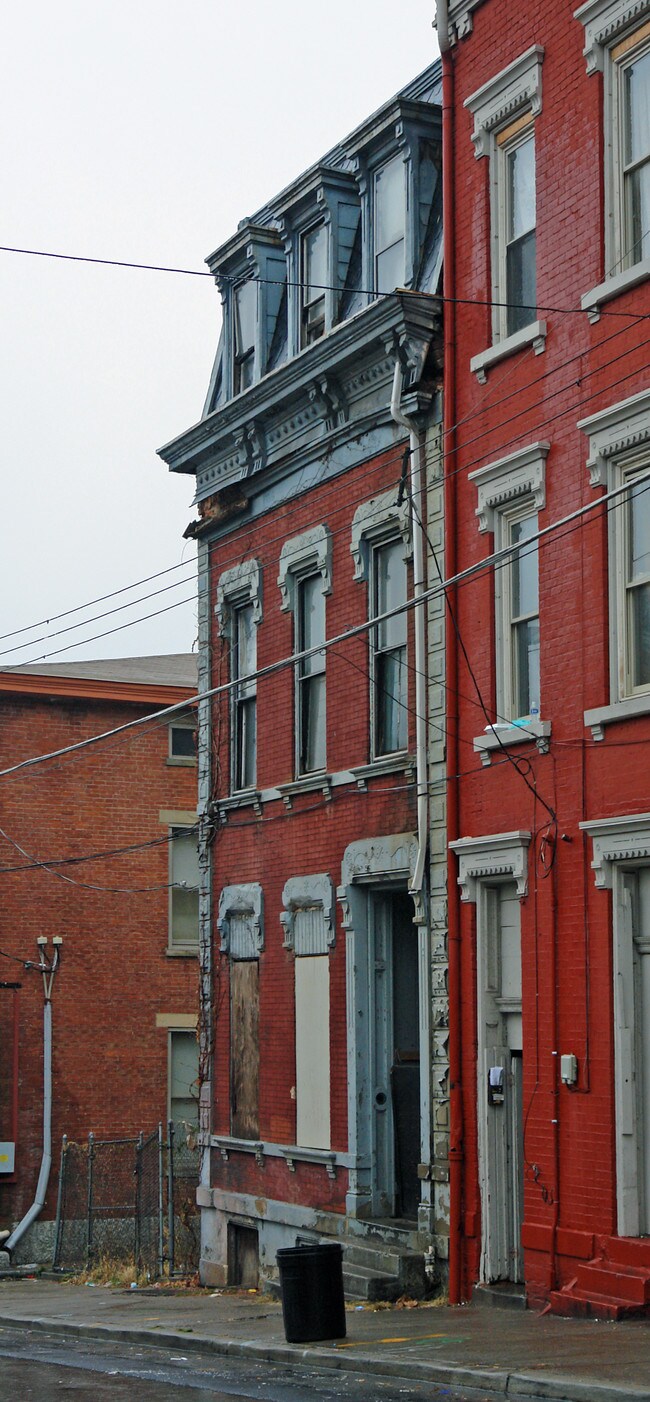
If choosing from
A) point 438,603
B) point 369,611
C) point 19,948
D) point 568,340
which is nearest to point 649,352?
point 568,340

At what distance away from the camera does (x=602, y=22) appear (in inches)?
595

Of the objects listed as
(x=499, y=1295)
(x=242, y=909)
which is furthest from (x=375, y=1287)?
(x=242, y=909)

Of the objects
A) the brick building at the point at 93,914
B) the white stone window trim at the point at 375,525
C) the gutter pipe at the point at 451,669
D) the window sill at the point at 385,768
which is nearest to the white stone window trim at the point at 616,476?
the gutter pipe at the point at 451,669

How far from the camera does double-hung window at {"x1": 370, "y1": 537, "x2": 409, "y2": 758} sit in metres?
18.5

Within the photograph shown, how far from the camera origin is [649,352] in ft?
47.2

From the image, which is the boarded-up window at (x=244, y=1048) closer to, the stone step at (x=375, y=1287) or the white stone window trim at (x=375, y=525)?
the stone step at (x=375, y=1287)

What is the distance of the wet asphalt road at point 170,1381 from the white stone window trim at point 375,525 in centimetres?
802

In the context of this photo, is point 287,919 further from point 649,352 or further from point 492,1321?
point 649,352

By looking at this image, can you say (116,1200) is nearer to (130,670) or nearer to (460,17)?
(130,670)

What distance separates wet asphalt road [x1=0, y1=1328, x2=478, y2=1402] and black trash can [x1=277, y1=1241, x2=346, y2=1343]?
17.4 inches

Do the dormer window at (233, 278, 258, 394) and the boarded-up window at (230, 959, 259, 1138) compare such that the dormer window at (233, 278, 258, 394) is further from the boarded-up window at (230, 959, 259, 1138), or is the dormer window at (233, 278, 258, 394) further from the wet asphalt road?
the wet asphalt road

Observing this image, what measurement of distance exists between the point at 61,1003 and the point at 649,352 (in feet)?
66.5

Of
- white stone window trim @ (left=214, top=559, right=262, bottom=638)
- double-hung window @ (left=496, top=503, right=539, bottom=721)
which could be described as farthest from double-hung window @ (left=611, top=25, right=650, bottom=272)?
white stone window trim @ (left=214, top=559, right=262, bottom=638)

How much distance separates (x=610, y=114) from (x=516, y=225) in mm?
1888
